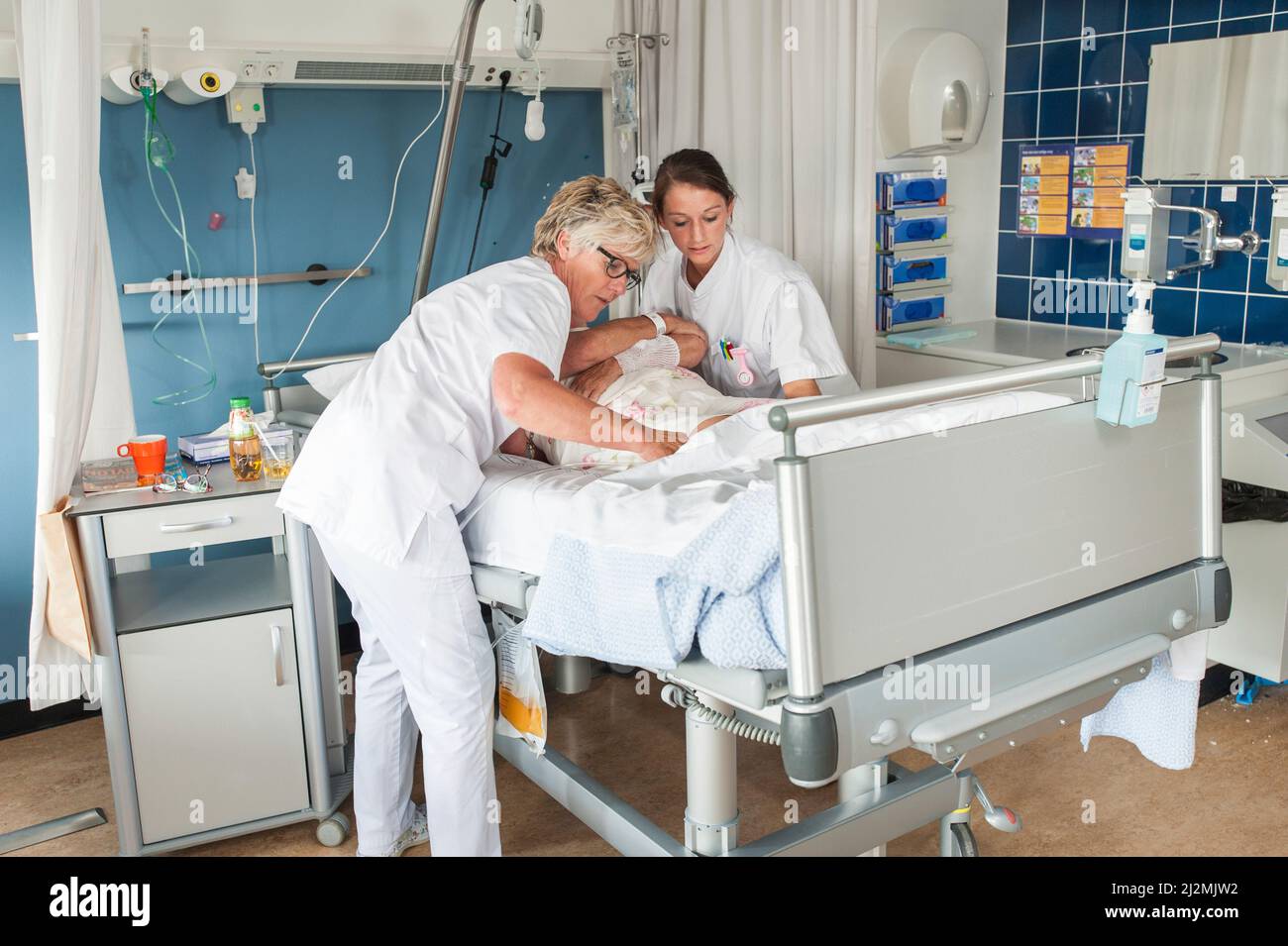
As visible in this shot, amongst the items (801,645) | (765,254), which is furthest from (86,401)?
(801,645)

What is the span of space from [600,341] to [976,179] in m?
1.69

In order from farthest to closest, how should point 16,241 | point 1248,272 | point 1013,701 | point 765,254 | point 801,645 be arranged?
point 1248,272, point 16,241, point 765,254, point 1013,701, point 801,645

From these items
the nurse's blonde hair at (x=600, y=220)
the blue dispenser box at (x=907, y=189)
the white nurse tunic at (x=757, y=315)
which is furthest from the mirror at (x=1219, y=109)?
the nurse's blonde hair at (x=600, y=220)

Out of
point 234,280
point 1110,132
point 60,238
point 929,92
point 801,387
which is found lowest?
point 801,387

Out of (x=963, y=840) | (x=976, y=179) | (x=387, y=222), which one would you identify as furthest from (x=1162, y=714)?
(x=387, y=222)

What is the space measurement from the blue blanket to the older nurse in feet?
1.06

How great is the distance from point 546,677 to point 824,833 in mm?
1569

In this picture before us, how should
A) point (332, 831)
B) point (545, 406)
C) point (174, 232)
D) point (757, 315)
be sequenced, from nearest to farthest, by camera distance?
point (545, 406) → point (332, 831) → point (757, 315) → point (174, 232)

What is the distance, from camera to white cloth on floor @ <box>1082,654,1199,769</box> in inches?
75.9

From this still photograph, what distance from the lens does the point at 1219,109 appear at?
9.92ft

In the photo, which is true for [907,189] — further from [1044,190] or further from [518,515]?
[518,515]

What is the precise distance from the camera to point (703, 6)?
313 cm

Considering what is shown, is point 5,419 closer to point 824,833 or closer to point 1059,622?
point 824,833

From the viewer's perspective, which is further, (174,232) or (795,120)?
(174,232)
